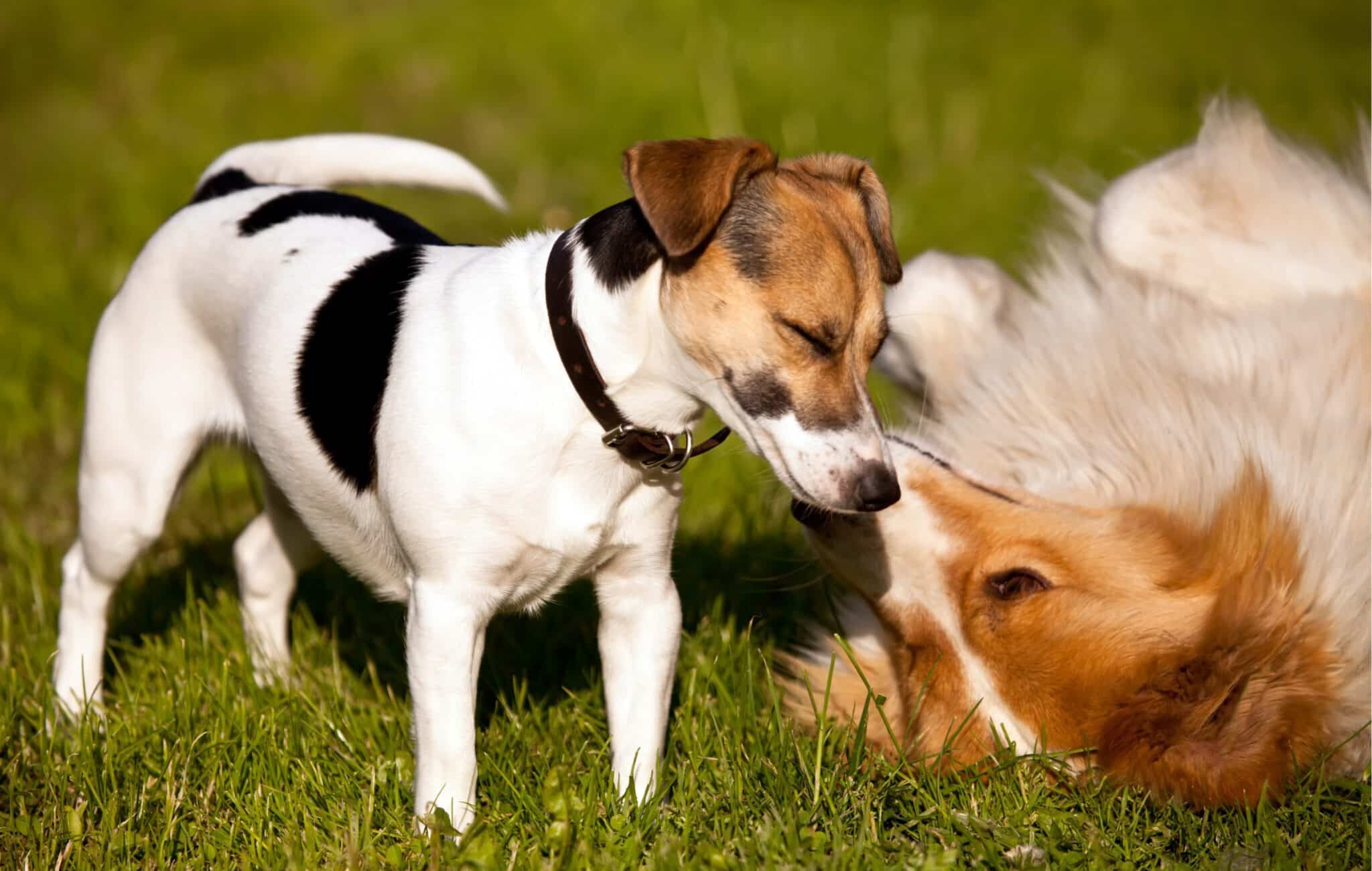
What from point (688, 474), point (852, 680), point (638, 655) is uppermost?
point (638, 655)

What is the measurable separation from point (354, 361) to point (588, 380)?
2.05 feet

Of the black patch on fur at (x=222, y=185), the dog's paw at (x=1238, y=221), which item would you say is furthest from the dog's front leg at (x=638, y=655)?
the dog's paw at (x=1238, y=221)

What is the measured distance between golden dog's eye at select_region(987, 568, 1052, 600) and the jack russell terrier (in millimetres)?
894

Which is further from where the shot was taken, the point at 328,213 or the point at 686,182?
the point at 328,213

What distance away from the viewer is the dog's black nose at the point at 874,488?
103 inches

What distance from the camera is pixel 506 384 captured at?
2.79 metres

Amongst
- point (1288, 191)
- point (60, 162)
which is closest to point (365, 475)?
point (1288, 191)

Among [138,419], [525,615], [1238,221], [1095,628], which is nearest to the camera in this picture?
[1095,628]

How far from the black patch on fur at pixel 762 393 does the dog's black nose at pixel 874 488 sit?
7.5 inches

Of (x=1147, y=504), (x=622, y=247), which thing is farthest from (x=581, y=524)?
(x=1147, y=504)

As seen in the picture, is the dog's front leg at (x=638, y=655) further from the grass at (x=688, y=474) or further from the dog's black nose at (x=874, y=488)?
the dog's black nose at (x=874, y=488)

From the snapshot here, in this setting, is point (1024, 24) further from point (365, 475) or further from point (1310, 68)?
point (365, 475)

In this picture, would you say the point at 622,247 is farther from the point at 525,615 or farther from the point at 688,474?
the point at 688,474

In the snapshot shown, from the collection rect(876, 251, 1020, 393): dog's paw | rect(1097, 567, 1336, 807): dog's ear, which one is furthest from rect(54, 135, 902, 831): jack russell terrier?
rect(876, 251, 1020, 393): dog's paw
